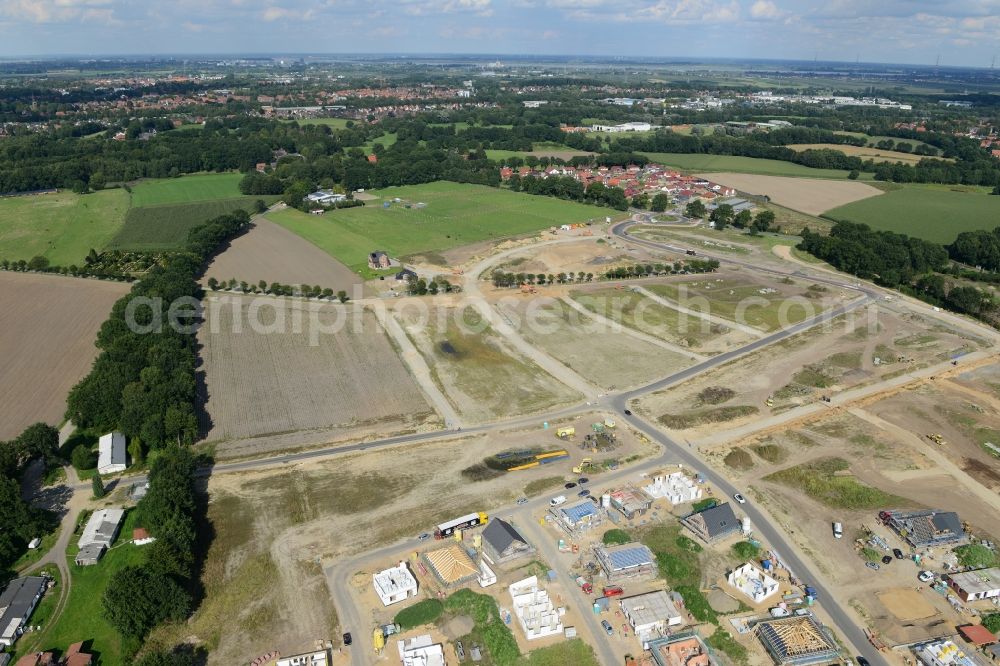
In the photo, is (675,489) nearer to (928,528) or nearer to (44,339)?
(928,528)

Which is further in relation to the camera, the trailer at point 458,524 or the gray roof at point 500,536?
the trailer at point 458,524

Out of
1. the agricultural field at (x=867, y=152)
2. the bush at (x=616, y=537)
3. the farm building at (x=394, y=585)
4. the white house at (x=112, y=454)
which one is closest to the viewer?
the farm building at (x=394, y=585)

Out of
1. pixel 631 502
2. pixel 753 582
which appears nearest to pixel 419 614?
pixel 631 502

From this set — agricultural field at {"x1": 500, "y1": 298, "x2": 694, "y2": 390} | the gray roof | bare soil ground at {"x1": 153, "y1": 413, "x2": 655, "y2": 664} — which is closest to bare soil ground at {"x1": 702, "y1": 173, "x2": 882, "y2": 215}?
agricultural field at {"x1": 500, "y1": 298, "x2": 694, "y2": 390}

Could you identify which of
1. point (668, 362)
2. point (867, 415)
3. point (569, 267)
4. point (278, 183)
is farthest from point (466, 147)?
point (867, 415)

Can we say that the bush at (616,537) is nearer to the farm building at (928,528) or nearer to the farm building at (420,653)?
the farm building at (420,653)

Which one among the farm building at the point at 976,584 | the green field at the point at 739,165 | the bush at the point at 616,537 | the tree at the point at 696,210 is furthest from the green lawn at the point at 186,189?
the farm building at the point at 976,584

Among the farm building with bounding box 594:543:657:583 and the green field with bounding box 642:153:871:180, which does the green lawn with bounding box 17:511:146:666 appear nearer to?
the farm building with bounding box 594:543:657:583
